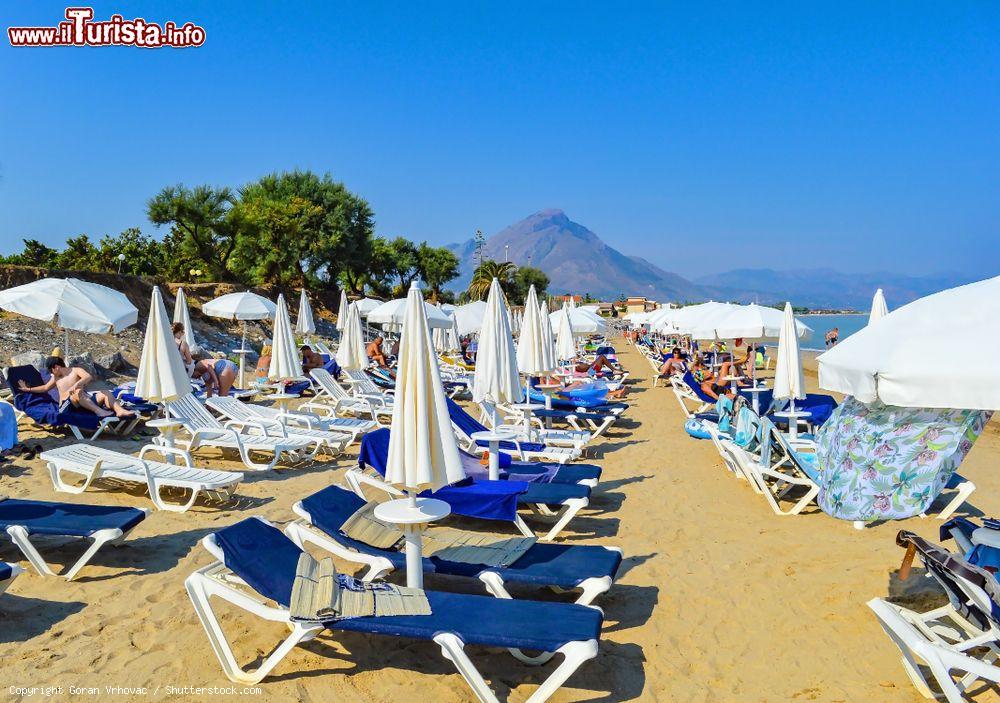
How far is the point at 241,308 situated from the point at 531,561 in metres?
11.1

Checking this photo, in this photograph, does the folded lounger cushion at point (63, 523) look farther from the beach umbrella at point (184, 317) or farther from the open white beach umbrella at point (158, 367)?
the beach umbrella at point (184, 317)

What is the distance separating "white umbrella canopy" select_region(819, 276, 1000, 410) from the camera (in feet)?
9.98

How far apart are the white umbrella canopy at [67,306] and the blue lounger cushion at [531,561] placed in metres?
5.78

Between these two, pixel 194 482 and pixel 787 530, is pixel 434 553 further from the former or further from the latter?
pixel 787 530

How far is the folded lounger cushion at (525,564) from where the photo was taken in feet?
12.7

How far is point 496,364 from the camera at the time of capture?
23.2 ft

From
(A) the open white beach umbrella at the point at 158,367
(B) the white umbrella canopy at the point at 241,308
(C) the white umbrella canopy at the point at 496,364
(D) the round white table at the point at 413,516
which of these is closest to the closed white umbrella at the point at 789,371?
(C) the white umbrella canopy at the point at 496,364

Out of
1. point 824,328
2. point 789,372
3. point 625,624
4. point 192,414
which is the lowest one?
point 625,624

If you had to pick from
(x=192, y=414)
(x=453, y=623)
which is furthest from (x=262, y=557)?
(x=192, y=414)

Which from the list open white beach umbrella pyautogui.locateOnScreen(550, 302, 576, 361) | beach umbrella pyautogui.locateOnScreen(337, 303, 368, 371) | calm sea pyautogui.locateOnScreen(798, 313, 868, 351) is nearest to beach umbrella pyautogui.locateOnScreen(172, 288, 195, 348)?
beach umbrella pyautogui.locateOnScreen(337, 303, 368, 371)

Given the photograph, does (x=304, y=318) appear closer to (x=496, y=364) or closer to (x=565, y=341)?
(x=565, y=341)

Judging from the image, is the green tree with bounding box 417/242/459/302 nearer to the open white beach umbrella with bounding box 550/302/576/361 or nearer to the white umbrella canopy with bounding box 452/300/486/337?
the white umbrella canopy with bounding box 452/300/486/337

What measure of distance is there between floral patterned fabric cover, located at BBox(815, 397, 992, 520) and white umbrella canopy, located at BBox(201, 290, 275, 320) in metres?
11.3

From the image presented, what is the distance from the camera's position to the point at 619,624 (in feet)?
13.4
